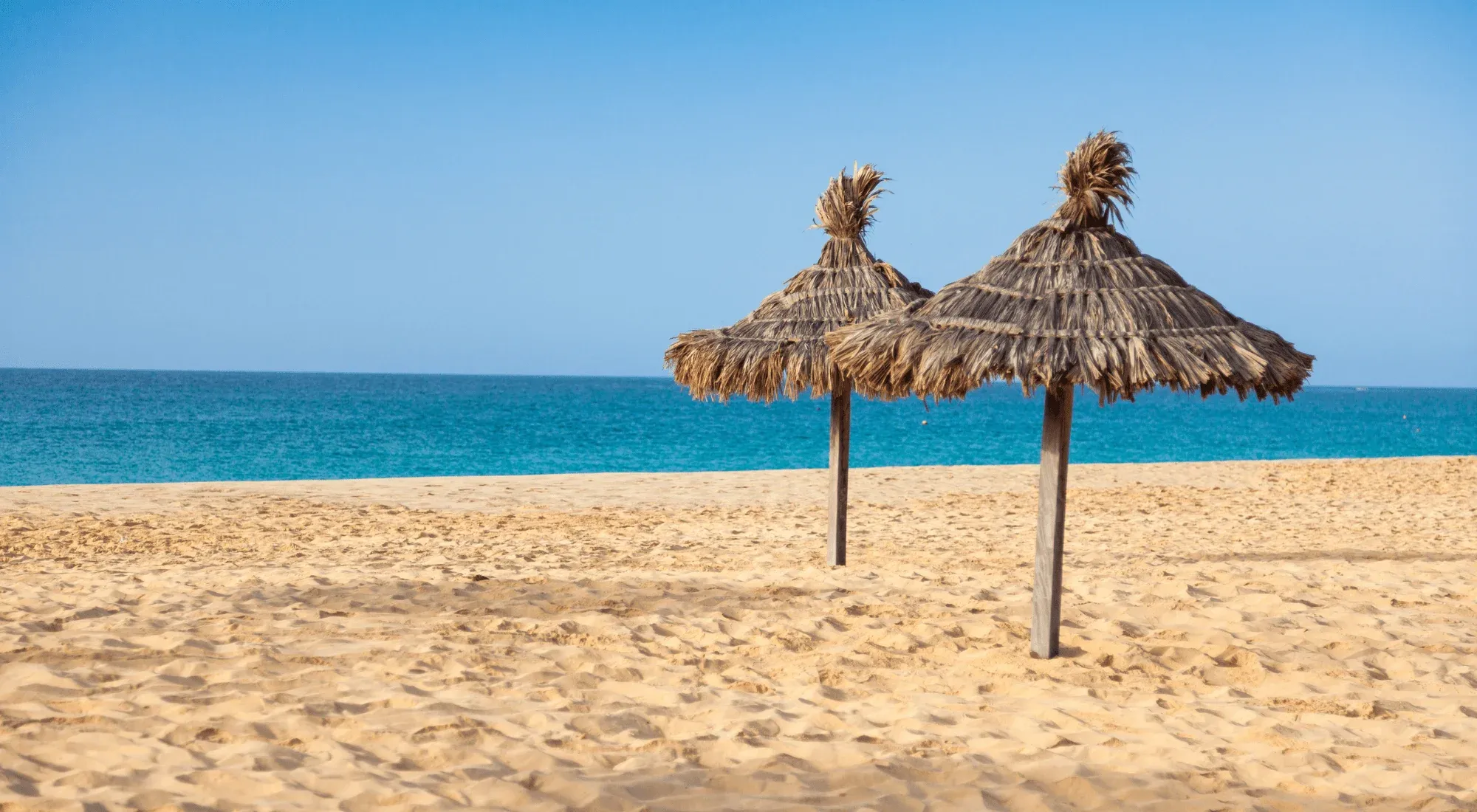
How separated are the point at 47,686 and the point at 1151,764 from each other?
472 cm

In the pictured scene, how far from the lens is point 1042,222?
5352 millimetres

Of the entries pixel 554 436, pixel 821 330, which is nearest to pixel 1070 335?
pixel 821 330

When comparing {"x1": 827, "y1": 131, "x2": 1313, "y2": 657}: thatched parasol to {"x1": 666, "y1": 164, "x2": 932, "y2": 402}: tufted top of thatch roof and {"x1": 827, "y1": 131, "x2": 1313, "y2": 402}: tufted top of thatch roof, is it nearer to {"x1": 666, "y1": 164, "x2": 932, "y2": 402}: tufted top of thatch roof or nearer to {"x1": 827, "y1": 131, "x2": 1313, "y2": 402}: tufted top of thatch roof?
{"x1": 827, "y1": 131, "x2": 1313, "y2": 402}: tufted top of thatch roof

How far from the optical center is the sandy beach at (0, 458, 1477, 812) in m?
3.69

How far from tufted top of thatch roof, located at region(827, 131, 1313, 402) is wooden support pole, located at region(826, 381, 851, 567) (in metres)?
2.57

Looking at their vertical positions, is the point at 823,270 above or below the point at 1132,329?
above

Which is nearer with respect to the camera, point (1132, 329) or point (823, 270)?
point (1132, 329)

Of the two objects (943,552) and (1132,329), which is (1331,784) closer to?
(1132,329)

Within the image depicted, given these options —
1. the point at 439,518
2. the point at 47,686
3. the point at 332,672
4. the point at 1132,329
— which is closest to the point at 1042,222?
the point at 1132,329

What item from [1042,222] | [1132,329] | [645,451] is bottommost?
[645,451]

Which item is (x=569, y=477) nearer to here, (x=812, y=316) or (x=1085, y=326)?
(x=812, y=316)

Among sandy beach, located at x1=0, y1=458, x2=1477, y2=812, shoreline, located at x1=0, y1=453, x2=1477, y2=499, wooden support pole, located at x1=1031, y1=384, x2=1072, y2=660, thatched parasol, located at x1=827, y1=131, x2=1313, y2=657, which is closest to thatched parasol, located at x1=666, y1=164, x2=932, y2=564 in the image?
sandy beach, located at x1=0, y1=458, x2=1477, y2=812

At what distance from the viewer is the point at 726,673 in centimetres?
518

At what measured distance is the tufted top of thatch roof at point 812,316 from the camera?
7.61 meters
